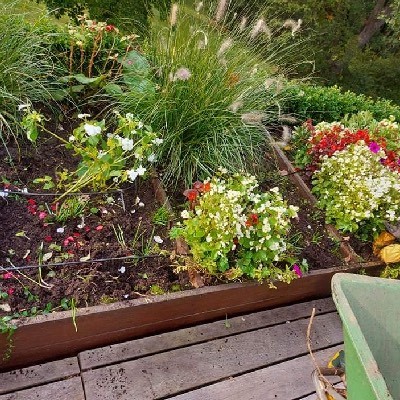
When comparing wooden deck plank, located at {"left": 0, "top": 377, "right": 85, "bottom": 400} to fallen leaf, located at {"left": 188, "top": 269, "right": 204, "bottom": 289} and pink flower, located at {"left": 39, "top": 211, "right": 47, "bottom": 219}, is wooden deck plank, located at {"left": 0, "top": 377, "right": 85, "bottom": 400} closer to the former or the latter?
fallen leaf, located at {"left": 188, "top": 269, "right": 204, "bottom": 289}

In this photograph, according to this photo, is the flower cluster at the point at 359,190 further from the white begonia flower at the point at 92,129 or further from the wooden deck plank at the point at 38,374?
the wooden deck plank at the point at 38,374

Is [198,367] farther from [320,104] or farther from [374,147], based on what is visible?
[320,104]

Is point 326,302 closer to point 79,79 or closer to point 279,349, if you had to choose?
point 279,349

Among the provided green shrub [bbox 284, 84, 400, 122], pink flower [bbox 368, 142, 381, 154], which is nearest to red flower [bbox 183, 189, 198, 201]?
pink flower [bbox 368, 142, 381, 154]

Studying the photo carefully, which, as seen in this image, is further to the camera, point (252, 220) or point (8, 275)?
point (252, 220)

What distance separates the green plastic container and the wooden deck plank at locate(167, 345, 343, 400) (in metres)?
0.72

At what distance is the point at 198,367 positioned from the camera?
1935mm

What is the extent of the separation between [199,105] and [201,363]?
1.44 meters

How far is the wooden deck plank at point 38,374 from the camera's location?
1.70 m

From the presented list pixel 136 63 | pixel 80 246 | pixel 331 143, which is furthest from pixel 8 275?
pixel 331 143

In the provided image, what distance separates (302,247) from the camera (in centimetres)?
253

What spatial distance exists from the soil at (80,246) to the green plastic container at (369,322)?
1.00 metres

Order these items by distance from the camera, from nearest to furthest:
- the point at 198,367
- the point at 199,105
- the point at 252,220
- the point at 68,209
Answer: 1. the point at 198,367
2. the point at 252,220
3. the point at 68,209
4. the point at 199,105

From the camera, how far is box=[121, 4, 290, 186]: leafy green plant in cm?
258
